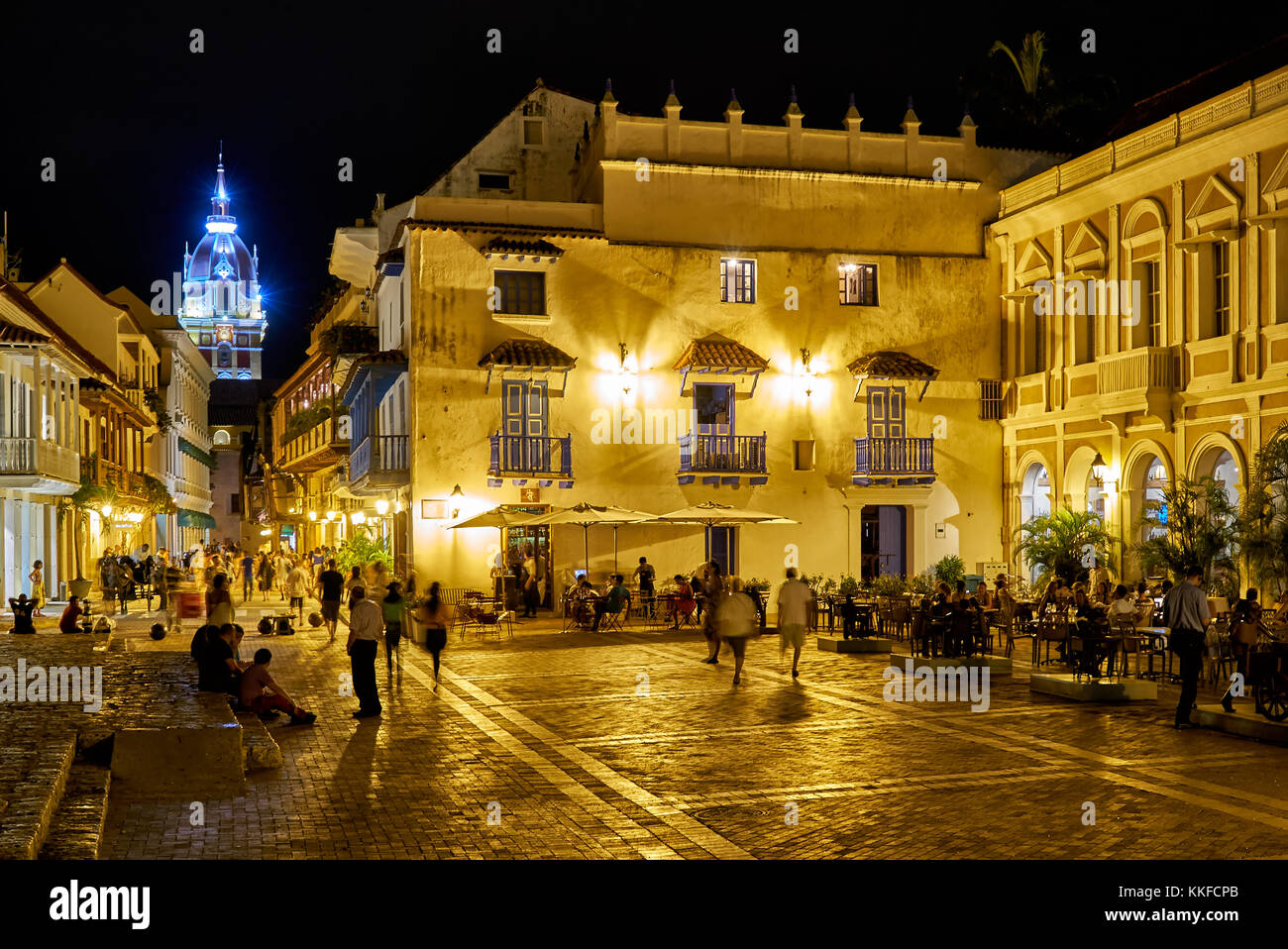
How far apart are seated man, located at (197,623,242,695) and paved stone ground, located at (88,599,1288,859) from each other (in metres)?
1.04

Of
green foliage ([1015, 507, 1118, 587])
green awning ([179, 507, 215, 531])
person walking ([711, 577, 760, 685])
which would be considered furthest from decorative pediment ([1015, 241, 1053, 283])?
green awning ([179, 507, 215, 531])

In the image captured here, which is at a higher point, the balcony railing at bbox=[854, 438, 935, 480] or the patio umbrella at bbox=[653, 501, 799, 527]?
the balcony railing at bbox=[854, 438, 935, 480]

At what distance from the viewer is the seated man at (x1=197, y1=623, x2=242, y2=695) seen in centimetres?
1510

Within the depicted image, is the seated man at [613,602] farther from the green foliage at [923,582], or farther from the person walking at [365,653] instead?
the person walking at [365,653]

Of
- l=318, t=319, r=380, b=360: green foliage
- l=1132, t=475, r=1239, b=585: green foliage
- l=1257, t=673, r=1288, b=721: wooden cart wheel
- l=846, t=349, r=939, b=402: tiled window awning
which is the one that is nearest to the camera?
l=1257, t=673, r=1288, b=721: wooden cart wheel

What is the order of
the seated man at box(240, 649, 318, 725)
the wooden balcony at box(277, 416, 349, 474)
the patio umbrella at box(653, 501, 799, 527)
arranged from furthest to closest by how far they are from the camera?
1. the wooden balcony at box(277, 416, 349, 474)
2. the patio umbrella at box(653, 501, 799, 527)
3. the seated man at box(240, 649, 318, 725)

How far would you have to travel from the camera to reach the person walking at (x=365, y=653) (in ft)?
50.6

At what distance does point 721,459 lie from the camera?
32844 mm

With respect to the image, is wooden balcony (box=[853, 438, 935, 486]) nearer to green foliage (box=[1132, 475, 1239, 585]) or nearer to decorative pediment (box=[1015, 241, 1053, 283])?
decorative pediment (box=[1015, 241, 1053, 283])

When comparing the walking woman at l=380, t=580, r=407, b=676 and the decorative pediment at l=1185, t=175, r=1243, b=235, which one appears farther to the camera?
the decorative pediment at l=1185, t=175, r=1243, b=235

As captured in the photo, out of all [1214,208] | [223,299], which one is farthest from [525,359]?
[223,299]

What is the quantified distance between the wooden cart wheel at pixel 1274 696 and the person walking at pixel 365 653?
9531mm
